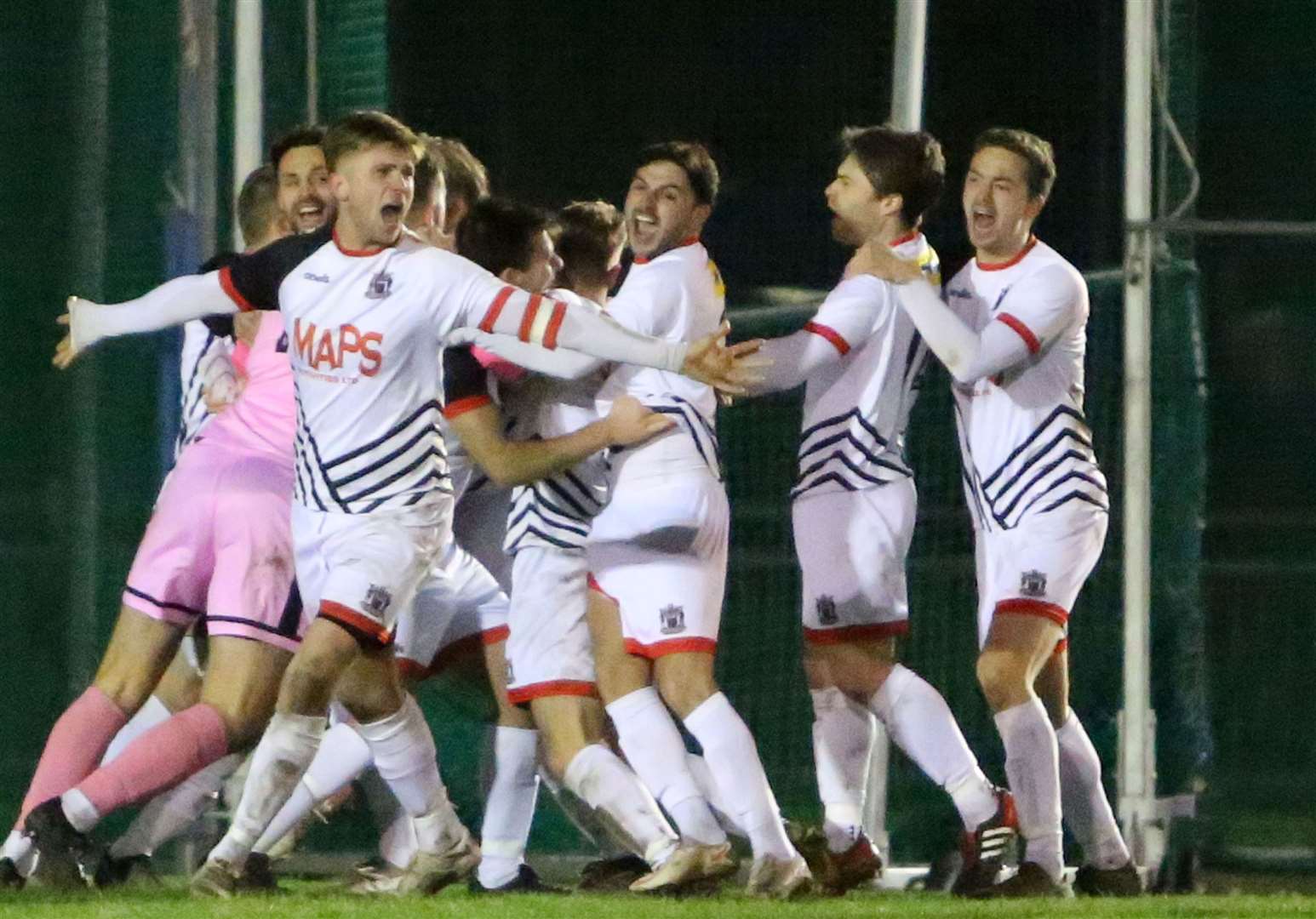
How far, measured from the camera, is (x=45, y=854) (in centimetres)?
625

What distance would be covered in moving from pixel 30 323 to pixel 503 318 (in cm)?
238

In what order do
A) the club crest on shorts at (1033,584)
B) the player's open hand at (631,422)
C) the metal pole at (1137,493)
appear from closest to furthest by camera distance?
the player's open hand at (631,422), the club crest on shorts at (1033,584), the metal pole at (1137,493)

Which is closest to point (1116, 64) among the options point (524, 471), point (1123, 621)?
point (1123, 621)

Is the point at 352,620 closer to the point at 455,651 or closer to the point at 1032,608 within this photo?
the point at 455,651

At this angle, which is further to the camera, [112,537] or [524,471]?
[112,537]

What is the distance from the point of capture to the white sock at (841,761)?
677 cm

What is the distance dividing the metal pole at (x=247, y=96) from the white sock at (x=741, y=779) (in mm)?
2354

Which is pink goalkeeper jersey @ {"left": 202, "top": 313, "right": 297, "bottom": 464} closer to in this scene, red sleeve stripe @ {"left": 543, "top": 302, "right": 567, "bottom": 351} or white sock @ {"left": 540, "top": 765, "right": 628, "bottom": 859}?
red sleeve stripe @ {"left": 543, "top": 302, "right": 567, "bottom": 351}

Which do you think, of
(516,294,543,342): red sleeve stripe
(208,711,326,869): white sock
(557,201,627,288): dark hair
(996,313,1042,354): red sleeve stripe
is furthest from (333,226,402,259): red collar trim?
(996,313,1042,354): red sleeve stripe

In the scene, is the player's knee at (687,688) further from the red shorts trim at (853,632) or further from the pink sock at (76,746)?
the pink sock at (76,746)

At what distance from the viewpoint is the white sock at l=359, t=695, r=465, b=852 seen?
6.27 meters

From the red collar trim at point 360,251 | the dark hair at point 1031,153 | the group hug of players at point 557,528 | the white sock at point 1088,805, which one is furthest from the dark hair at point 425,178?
the white sock at point 1088,805

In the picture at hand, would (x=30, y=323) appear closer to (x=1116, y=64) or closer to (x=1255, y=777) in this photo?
(x=1255, y=777)

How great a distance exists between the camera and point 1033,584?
659 cm
